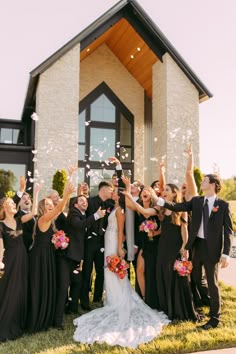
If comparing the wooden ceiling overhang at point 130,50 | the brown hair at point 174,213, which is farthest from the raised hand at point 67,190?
the wooden ceiling overhang at point 130,50

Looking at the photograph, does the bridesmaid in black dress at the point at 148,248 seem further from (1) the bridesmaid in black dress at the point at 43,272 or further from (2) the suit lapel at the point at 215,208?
(1) the bridesmaid in black dress at the point at 43,272

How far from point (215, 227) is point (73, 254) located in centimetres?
211

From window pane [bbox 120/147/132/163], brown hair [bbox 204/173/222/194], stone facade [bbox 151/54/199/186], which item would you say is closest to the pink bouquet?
brown hair [bbox 204/173/222/194]

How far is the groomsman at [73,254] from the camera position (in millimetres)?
4992

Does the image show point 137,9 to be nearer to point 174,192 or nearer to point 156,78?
point 156,78

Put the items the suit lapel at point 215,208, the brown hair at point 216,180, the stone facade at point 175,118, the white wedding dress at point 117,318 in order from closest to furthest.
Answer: the white wedding dress at point 117,318, the suit lapel at point 215,208, the brown hair at point 216,180, the stone facade at point 175,118

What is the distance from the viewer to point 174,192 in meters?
5.39

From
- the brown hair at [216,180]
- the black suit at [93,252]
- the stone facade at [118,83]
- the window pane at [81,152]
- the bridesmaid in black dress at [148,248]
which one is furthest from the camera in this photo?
the stone facade at [118,83]

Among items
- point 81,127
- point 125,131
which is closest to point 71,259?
point 81,127

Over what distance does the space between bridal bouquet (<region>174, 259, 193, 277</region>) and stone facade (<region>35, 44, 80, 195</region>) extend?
1086 centimetres

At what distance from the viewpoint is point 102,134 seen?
62.8 feet

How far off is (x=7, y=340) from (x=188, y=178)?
3540 mm

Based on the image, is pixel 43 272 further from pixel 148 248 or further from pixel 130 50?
pixel 130 50

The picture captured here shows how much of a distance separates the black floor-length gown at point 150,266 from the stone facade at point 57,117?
1023cm
